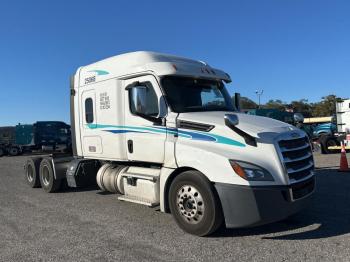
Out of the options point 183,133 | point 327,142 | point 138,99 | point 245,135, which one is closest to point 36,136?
point 327,142

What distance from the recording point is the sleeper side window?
870 centimetres

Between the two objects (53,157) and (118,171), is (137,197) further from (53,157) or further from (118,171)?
(53,157)

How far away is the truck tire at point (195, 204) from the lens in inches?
222

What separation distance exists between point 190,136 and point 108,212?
268cm

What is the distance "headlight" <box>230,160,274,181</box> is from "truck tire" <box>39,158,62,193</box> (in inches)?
248

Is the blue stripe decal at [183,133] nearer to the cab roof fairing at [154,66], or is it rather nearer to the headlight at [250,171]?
the headlight at [250,171]

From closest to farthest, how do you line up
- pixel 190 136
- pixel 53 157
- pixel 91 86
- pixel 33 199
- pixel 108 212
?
pixel 190 136 < pixel 108 212 < pixel 91 86 < pixel 33 199 < pixel 53 157

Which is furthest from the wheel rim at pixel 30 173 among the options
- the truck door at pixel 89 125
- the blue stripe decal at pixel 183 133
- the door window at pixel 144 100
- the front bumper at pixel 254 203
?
the front bumper at pixel 254 203

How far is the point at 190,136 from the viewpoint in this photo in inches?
244

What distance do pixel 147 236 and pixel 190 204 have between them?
2.74 feet

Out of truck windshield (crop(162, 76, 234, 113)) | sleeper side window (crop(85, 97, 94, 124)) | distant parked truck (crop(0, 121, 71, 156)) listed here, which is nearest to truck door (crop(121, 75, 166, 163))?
truck windshield (crop(162, 76, 234, 113))

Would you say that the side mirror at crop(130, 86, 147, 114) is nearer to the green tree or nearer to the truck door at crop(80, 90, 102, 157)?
the truck door at crop(80, 90, 102, 157)

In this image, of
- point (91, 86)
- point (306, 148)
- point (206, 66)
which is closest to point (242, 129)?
point (306, 148)

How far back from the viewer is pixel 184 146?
616 cm
